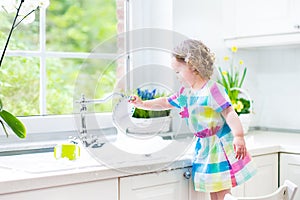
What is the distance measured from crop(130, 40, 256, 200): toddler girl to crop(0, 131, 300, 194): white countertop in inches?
3.5

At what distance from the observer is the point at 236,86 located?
8.71 ft

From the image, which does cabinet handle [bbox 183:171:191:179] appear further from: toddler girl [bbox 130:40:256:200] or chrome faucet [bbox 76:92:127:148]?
chrome faucet [bbox 76:92:127:148]

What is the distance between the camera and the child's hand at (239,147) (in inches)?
A: 67.4

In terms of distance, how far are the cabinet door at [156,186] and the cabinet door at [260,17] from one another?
1067mm

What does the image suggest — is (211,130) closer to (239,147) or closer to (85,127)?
(239,147)

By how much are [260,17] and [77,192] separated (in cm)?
150

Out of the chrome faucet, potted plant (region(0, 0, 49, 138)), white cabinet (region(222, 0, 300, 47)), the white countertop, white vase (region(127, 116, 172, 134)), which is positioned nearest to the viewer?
the white countertop

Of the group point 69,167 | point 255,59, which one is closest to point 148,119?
point 69,167

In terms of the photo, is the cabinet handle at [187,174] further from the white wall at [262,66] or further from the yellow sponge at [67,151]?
the white wall at [262,66]

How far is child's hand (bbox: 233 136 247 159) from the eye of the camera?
171 cm

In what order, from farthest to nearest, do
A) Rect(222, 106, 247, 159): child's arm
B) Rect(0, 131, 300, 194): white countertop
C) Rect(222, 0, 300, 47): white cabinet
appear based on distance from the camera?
Rect(222, 0, 300, 47): white cabinet, Rect(222, 106, 247, 159): child's arm, Rect(0, 131, 300, 194): white countertop

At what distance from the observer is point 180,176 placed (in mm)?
1772

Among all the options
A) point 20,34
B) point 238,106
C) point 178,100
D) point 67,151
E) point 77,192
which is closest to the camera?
point 77,192

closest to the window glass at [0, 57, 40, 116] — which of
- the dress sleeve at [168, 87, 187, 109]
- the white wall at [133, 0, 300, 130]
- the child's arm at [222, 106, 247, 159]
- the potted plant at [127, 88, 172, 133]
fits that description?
the potted plant at [127, 88, 172, 133]
